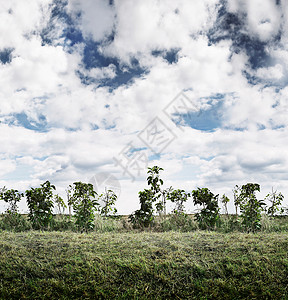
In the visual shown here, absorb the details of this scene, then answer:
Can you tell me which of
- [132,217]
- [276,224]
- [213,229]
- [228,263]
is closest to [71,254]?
[228,263]

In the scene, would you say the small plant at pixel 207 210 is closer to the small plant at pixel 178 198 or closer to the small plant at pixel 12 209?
the small plant at pixel 178 198

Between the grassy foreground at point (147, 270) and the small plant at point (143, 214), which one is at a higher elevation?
the small plant at point (143, 214)

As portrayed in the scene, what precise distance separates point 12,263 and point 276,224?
7281 millimetres

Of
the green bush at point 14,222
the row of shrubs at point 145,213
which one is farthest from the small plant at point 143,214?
the green bush at point 14,222

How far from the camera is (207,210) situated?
818 cm

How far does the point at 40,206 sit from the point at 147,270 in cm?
547

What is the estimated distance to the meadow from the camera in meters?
3.57

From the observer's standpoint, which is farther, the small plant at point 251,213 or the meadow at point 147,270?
the small plant at point 251,213

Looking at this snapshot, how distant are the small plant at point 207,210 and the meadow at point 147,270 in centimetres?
278

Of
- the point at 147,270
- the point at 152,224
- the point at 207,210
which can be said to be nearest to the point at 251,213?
the point at 207,210

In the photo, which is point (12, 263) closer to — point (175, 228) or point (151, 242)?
point (151, 242)

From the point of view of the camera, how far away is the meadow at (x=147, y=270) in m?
3.57

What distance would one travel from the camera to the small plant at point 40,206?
8.25 metres

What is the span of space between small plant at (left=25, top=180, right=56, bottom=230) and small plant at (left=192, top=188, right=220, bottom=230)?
4583 millimetres
